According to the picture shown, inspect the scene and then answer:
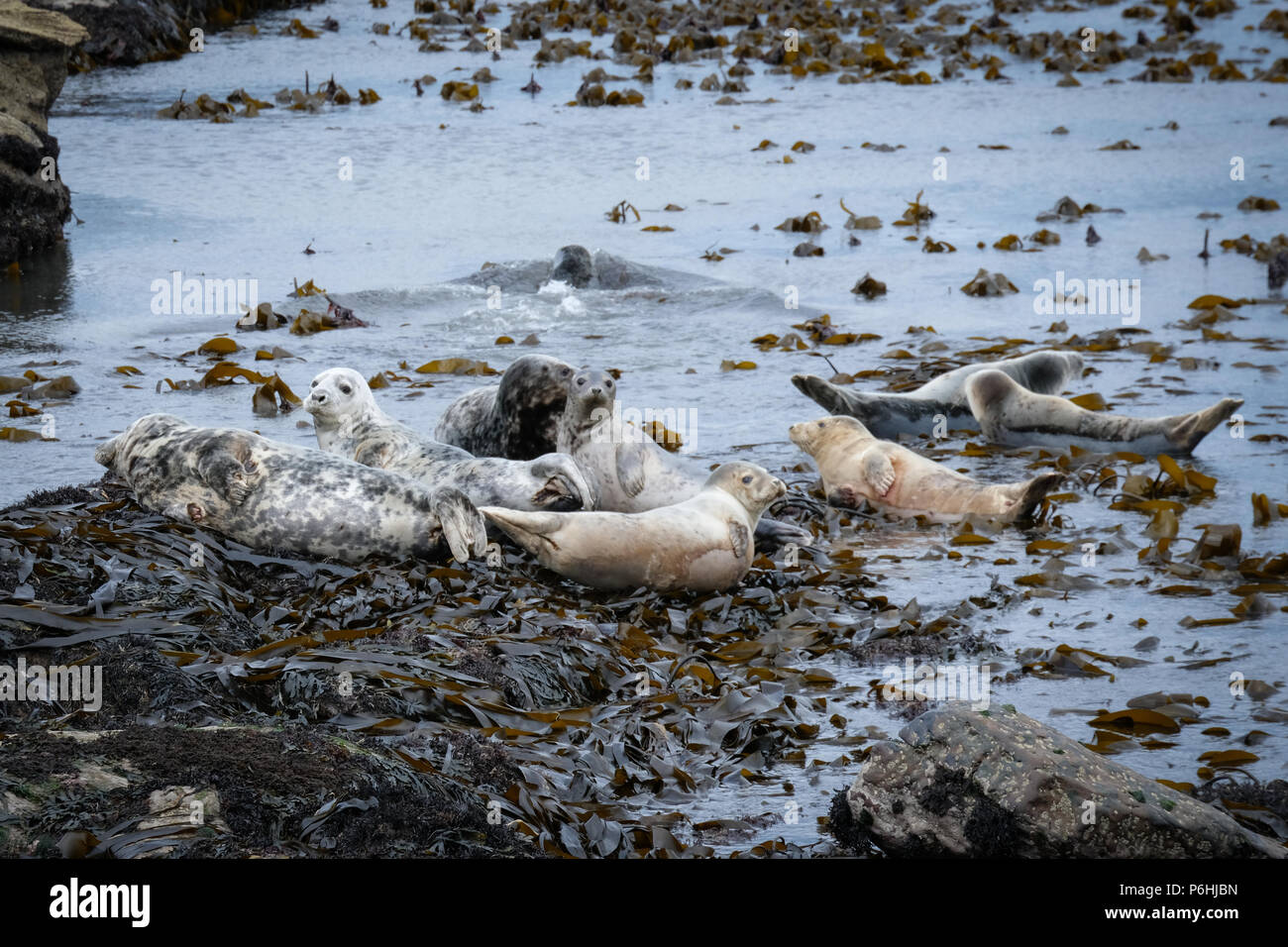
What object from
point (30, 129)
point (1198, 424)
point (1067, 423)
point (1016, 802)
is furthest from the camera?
point (30, 129)

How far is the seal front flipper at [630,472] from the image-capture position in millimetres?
5707

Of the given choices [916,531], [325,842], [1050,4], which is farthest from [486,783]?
[1050,4]

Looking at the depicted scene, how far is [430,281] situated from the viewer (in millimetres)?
9812

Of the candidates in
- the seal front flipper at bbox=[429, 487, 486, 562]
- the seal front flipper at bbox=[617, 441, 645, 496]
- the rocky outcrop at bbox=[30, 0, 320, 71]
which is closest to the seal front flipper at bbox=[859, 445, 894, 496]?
the seal front flipper at bbox=[617, 441, 645, 496]

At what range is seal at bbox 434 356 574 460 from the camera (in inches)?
231

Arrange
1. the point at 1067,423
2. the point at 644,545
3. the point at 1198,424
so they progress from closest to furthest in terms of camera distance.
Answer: the point at 644,545 → the point at 1198,424 → the point at 1067,423

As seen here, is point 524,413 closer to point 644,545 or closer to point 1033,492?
point 644,545

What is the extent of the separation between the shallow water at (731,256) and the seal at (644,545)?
0.64 m

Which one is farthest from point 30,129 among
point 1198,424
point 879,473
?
point 1198,424

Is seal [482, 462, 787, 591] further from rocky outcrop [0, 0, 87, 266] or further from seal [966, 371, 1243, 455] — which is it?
rocky outcrop [0, 0, 87, 266]

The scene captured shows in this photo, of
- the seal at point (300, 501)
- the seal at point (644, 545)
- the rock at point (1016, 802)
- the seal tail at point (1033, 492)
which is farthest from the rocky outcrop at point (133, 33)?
the rock at point (1016, 802)

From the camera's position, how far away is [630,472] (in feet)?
18.7

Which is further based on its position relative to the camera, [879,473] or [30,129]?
[30,129]

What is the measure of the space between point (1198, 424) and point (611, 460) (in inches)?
113
